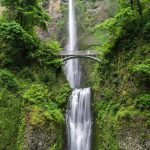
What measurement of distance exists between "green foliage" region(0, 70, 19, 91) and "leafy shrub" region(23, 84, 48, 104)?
3.76ft

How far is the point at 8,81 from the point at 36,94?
2.38 meters

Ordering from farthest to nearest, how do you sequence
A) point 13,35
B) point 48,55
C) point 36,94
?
point 48,55, point 13,35, point 36,94

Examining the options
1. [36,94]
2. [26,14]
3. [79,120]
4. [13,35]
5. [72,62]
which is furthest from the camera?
[72,62]

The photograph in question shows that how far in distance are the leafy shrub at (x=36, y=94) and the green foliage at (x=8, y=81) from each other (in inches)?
45.1

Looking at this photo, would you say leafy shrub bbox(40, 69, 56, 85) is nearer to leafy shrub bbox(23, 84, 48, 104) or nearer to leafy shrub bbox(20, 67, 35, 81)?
leafy shrub bbox(20, 67, 35, 81)

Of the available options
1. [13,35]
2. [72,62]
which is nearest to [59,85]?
[13,35]

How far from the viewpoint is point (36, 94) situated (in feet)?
73.5

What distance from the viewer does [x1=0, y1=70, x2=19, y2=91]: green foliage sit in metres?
22.8

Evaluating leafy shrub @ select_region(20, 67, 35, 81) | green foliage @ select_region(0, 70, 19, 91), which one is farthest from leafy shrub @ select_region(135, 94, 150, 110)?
leafy shrub @ select_region(20, 67, 35, 81)

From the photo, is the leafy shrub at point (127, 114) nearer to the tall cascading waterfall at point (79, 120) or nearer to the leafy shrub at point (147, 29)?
the tall cascading waterfall at point (79, 120)

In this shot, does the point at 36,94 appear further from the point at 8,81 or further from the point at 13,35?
the point at 13,35

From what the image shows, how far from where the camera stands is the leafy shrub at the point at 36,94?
72.0ft

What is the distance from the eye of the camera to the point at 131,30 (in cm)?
2308

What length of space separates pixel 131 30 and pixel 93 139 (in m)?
8.30
